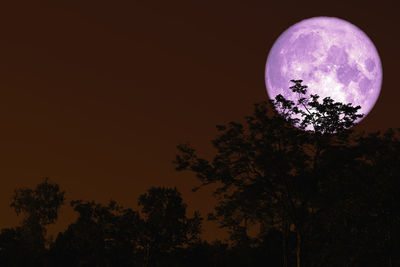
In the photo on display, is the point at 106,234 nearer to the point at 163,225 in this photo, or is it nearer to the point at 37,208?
the point at 163,225

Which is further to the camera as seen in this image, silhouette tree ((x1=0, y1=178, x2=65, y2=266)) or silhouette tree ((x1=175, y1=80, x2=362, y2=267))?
silhouette tree ((x1=0, y1=178, x2=65, y2=266))

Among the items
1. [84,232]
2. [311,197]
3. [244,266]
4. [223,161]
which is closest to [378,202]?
[311,197]

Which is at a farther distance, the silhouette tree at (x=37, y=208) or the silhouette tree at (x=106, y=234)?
the silhouette tree at (x=37, y=208)

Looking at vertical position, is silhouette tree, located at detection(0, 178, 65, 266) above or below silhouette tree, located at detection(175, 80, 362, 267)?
above

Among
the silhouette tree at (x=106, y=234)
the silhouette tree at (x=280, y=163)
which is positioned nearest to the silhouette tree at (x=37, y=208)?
the silhouette tree at (x=106, y=234)

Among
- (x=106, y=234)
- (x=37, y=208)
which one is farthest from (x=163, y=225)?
(x=37, y=208)

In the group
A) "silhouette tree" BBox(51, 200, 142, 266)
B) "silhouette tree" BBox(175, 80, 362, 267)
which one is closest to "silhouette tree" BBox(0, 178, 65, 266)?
"silhouette tree" BBox(51, 200, 142, 266)

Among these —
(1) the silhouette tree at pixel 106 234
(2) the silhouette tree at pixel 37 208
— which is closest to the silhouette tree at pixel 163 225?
(1) the silhouette tree at pixel 106 234

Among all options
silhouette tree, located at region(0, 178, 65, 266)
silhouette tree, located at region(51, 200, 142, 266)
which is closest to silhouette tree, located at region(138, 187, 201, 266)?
silhouette tree, located at region(51, 200, 142, 266)

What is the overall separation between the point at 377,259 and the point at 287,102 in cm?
1379

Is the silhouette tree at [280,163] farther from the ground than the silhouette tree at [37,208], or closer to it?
closer to it

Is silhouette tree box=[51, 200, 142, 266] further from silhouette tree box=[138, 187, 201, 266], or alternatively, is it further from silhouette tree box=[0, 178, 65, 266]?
silhouette tree box=[0, 178, 65, 266]

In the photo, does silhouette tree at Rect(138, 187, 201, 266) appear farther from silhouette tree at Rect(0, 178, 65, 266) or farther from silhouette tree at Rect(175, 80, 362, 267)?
silhouette tree at Rect(0, 178, 65, 266)

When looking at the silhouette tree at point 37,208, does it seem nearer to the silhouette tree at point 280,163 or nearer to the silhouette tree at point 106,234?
the silhouette tree at point 106,234
